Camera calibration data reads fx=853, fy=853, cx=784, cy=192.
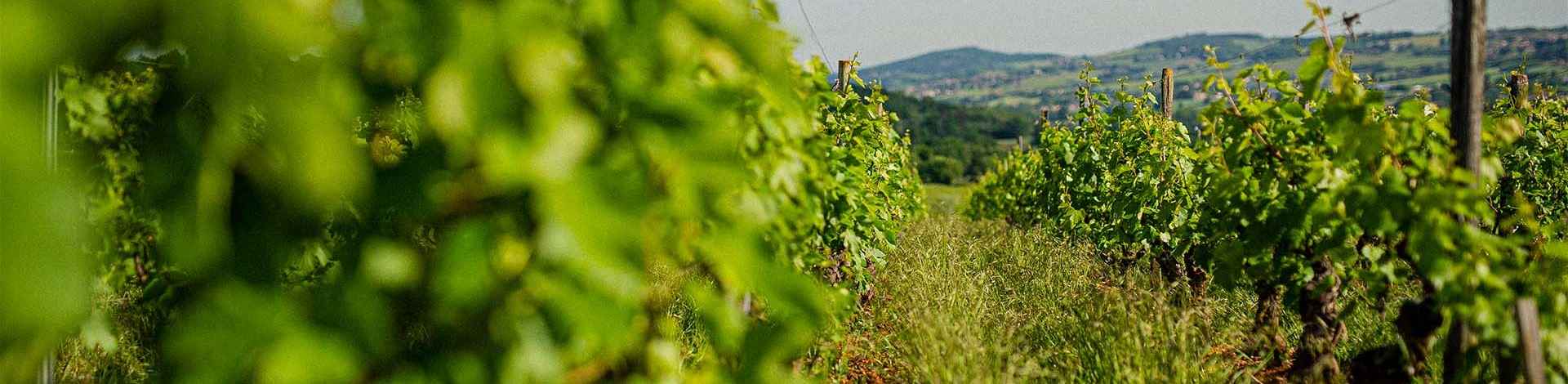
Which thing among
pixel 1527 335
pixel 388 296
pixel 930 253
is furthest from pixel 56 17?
pixel 930 253

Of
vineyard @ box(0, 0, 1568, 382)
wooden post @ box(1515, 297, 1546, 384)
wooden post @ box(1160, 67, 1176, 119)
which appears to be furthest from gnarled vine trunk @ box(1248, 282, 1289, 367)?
vineyard @ box(0, 0, 1568, 382)

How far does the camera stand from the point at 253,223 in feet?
2.49

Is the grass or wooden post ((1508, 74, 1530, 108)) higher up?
wooden post ((1508, 74, 1530, 108))

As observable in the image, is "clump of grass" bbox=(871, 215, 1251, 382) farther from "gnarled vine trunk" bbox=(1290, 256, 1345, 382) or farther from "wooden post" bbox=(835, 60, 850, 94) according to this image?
"wooden post" bbox=(835, 60, 850, 94)

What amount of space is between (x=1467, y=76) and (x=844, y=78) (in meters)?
3.85

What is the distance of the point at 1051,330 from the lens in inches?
191

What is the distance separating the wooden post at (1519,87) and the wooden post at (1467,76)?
5712mm

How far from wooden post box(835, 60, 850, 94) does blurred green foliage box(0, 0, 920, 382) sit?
477 centimetres

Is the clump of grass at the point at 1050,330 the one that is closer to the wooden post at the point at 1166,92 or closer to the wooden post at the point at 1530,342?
the wooden post at the point at 1530,342

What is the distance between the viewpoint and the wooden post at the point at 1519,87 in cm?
698

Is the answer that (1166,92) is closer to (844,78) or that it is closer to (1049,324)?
(844,78)

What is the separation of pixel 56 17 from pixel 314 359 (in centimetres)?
32

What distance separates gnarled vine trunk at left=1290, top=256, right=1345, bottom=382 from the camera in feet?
11.8

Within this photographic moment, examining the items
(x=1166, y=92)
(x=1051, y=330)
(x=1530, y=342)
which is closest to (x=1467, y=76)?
(x=1530, y=342)
